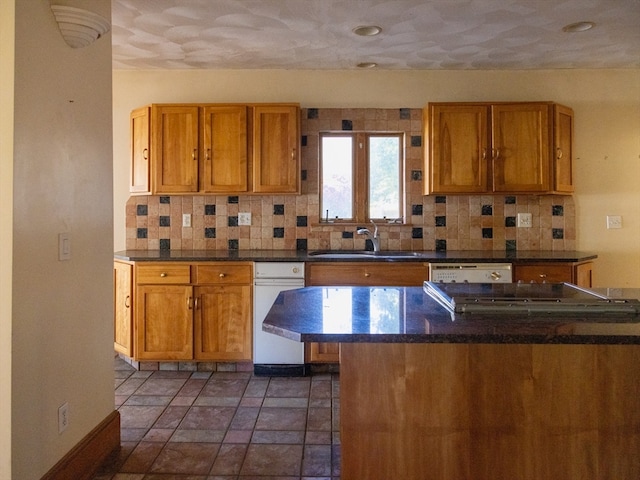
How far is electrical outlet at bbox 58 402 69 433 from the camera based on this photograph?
1729 mm

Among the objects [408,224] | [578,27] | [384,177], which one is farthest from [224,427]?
[578,27]

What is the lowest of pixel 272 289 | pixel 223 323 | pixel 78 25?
pixel 223 323

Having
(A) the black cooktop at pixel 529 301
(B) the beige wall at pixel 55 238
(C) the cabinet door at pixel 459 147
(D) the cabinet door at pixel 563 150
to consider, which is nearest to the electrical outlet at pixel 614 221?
(D) the cabinet door at pixel 563 150

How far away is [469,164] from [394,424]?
2.55 metres

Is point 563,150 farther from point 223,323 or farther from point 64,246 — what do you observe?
point 64,246

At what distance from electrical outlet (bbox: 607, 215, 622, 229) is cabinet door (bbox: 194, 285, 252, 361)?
311 centimetres

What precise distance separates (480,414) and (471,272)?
1.90 metres

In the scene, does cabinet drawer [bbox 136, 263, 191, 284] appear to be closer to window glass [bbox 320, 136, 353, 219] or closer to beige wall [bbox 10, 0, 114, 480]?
beige wall [bbox 10, 0, 114, 480]

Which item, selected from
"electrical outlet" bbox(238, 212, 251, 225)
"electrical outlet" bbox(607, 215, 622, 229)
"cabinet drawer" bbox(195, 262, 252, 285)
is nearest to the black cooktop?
"cabinet drawer" bbox(195, 262, 252, 285)

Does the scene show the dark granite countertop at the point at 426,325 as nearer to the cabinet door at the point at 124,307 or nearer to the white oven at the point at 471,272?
the white oven at the point at 471,272

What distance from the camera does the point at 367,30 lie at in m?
2.93

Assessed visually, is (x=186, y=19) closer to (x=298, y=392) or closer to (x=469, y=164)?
(x=469, y=164)

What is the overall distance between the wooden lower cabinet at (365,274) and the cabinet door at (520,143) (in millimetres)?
996

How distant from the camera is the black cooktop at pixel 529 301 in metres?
1.35
